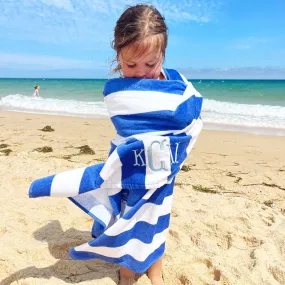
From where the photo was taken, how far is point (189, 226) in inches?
125

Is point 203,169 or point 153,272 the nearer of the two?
point 153,272

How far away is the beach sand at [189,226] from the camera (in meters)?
2.45

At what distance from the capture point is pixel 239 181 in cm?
473

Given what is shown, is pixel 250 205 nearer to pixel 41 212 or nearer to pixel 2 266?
pixel 41 212

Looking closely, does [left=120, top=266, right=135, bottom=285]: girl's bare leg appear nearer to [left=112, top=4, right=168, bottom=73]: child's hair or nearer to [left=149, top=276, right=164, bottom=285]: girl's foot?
[left=149, top=276, right=164, bottom=285]: girl's foot

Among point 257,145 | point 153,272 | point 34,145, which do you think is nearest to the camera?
Result: point 153,272

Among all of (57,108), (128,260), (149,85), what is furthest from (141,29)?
(57,108)

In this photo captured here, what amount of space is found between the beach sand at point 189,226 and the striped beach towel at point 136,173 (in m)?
0.40

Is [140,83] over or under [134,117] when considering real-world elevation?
over

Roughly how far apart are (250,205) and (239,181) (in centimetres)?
97

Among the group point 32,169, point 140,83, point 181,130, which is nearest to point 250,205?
point 181,130

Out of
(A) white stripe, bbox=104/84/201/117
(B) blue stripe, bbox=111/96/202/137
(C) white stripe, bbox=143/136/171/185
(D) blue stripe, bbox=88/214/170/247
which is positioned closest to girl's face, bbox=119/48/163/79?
(A) white stripe, bbox=104/84/201/117

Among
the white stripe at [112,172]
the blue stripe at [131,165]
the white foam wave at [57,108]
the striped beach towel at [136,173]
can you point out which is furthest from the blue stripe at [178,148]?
the white foam wave at [57,108]

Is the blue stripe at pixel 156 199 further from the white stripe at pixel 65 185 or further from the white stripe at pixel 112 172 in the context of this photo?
the white stripe at pixel 65 185
